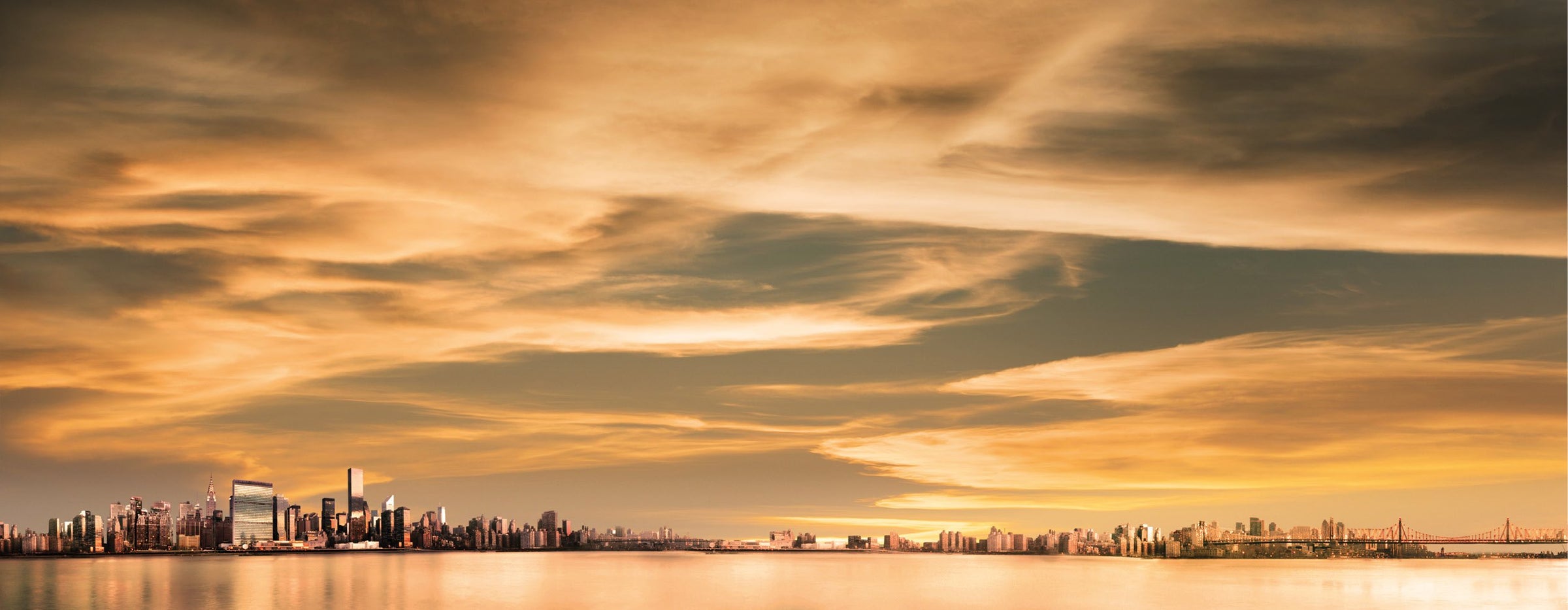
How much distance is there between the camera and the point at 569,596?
135750 millimetres

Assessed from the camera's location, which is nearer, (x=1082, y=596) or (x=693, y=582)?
(x=1082, y=596)

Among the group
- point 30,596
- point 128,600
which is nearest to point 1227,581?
point 128,600

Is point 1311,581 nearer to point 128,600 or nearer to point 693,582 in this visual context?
point 693,582

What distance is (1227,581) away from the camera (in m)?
186

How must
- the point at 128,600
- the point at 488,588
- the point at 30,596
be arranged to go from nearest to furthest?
1. the point at 128,600
2. the point at 30,596
3. the point at 488,588

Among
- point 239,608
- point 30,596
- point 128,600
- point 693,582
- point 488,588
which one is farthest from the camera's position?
point 693,582

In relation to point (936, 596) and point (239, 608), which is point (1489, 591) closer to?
point (936, 596)

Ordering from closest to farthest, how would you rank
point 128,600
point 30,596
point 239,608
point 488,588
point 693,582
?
point 239,608 → point 128,600 → point 30,596 → point 488,588 → point 693,582

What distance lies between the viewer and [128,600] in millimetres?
135375

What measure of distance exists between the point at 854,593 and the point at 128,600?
81.3m

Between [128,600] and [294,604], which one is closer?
[294,604]

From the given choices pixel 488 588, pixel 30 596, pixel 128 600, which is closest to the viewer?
pixel 128 600

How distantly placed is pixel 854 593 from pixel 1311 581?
278ft

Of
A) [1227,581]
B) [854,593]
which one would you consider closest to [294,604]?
[854,593]
